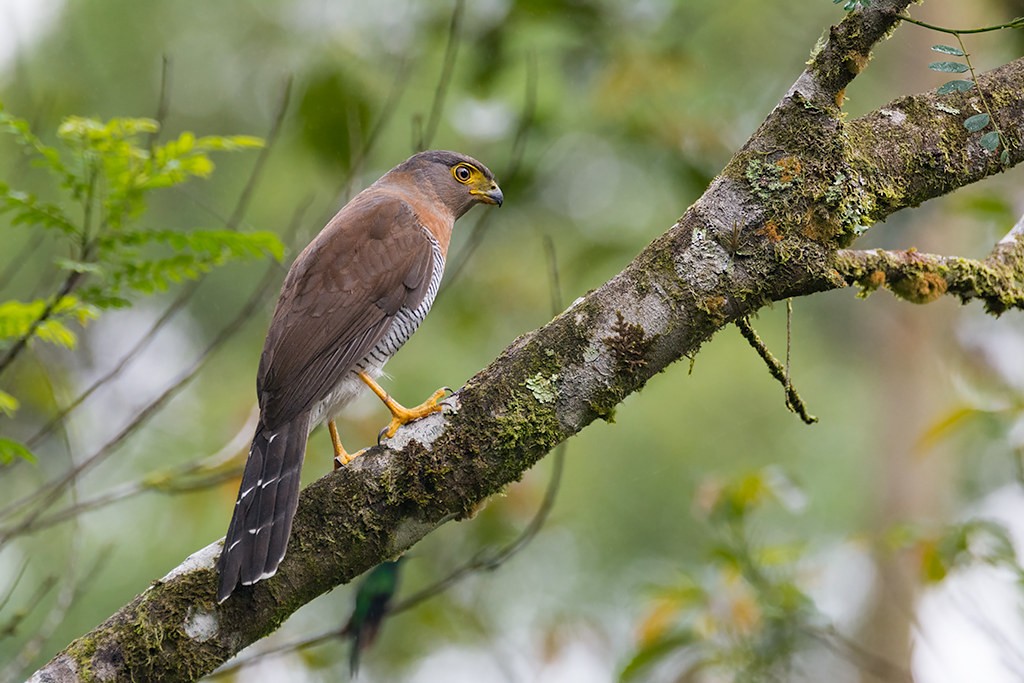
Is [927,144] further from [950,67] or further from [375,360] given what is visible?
Result: [375,360]

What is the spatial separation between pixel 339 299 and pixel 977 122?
1996 mm

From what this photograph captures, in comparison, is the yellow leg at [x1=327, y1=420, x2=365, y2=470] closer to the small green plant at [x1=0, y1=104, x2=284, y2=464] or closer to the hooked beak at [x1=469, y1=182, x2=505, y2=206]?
the small green plant at [x1=0, y1=104, x2=284, y2=464]

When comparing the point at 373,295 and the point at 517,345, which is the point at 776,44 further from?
the point at 517,345

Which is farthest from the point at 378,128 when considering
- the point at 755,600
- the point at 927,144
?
the point at 755,600

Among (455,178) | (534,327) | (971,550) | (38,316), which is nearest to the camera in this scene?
(38,316)

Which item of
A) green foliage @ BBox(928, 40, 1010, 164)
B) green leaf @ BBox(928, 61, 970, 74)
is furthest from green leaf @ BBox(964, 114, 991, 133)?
green leaf @ BBox(928, 61, 970, 74)

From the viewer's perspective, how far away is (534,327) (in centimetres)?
793

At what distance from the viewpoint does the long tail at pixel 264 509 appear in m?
2.41

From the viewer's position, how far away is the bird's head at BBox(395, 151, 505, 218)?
4418 mm

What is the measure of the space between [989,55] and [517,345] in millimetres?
5997

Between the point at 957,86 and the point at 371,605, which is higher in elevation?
the point at 957,86

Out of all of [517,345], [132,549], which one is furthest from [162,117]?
[132,549]

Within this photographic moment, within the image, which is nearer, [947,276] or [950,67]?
[950,67]

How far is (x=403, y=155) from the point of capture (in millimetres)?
9109
